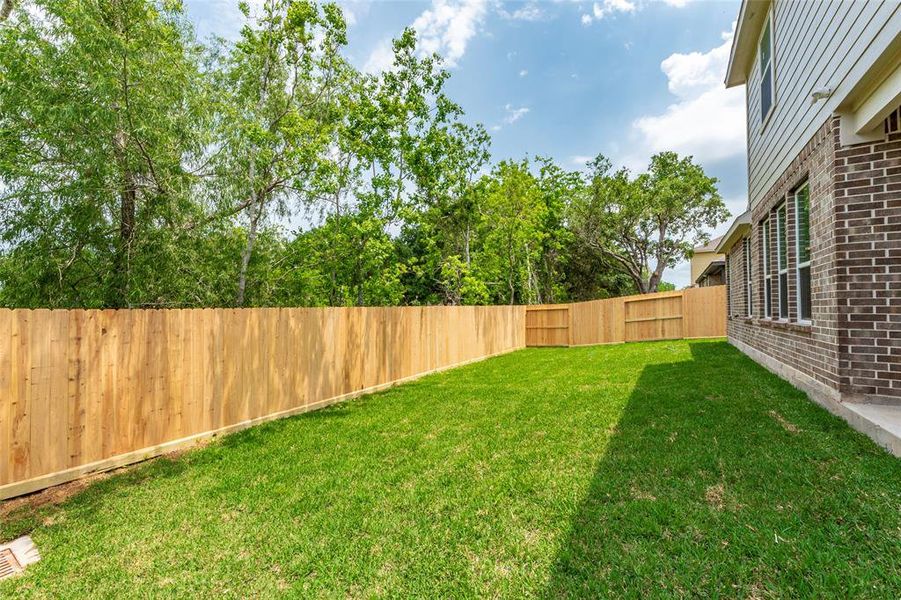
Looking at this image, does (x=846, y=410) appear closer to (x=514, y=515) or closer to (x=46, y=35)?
(x=514, y=515)

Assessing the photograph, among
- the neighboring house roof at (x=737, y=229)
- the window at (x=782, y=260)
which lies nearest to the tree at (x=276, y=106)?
the window at (x=782, y=260)

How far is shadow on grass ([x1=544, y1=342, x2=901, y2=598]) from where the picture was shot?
1858 mm

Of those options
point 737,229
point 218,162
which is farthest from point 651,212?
point 218,162

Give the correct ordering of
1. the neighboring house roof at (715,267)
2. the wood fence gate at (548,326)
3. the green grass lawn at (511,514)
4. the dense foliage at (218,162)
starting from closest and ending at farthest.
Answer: the green grass lawn at (511,514)
the dense foliage at (218,162)
the wood fence gate at (548,326)
the neighboring house roof at (715,267)

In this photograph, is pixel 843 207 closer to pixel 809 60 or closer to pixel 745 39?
pixel 809 60

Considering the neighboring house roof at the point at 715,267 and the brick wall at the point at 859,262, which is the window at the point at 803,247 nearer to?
the brick wall at the point at 859,262

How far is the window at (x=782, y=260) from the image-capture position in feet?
18.5

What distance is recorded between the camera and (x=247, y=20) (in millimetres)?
7930

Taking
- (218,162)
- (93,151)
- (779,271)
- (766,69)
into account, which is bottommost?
(779,271)

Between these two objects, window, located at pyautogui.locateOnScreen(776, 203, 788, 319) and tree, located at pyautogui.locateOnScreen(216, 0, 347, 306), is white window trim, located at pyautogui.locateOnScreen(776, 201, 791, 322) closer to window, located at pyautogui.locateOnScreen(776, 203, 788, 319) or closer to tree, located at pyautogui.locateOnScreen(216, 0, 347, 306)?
window, located at pyautogui.locateOnScreen(776, 203, 788, 319)

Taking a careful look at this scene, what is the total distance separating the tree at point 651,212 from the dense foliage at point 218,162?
26.9ft

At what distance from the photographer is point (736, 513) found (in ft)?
7.78

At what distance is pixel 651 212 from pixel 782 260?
17127mm

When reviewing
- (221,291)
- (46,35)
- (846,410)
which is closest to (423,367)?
(221,291)
